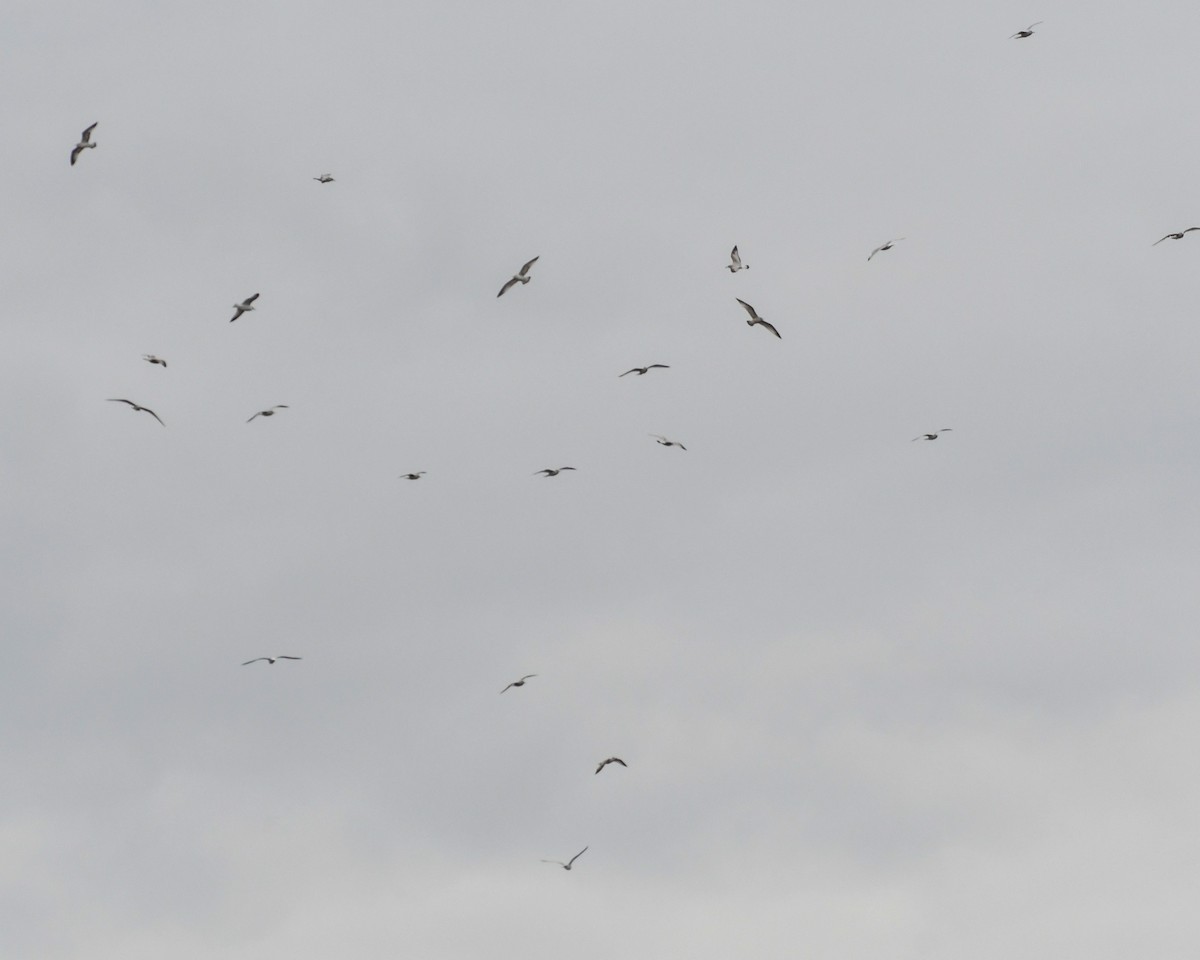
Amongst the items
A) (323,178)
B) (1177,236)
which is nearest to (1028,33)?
(1177,236)

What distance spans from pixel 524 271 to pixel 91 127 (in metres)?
31.7

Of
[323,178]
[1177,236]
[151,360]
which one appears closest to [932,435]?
[1177,236]

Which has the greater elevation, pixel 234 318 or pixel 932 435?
pixel 234 318

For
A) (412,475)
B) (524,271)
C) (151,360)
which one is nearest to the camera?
(151,360)

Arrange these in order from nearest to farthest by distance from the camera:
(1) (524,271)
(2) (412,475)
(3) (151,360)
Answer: (3) (151,360) < (1) (524,271) < (2) (412,475)

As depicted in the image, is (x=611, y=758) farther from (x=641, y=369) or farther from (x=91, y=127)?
(x=91, y=127)

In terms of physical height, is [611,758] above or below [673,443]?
below

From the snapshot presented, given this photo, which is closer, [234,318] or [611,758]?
[234,318]

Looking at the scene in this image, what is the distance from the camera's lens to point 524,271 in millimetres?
151875

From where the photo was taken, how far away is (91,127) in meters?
141

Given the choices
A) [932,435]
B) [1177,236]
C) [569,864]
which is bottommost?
[569,864]

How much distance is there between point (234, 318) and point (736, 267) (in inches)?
1395

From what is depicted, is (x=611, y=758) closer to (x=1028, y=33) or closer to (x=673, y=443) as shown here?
(x=673, y=443)

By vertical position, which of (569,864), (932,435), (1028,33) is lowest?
(569,864)
